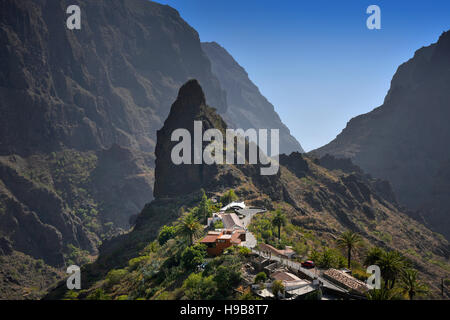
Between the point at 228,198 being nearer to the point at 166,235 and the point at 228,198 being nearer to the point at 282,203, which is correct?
the point at 166,235

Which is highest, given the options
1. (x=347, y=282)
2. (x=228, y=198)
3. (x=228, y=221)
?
(x=228, y=198)

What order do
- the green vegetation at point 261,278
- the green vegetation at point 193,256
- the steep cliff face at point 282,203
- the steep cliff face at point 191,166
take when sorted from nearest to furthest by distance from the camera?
1. the green vegetation at point 261,278
2. the green vegetation at point 193,256
3. the steep cliff face at point 282,203
4. the steep cliff face at point 191,166

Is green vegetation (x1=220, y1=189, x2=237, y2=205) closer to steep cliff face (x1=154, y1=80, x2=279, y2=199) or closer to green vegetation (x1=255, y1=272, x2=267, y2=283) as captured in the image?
steep cliff face (x1=154, y1=80, x2=279, y2=199)

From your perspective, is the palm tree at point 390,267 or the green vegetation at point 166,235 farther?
the green vegetation at point 166,235

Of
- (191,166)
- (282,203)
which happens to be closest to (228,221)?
(191,166)

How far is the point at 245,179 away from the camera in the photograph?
111 metres

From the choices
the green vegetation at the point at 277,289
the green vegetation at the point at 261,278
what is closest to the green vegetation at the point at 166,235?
the green vegetation at the point at 261,278

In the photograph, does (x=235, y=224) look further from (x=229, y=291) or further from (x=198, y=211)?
(x=229, y=291)

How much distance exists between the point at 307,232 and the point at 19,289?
120 m

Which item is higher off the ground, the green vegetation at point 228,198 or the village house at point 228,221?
the green vegetation at point 228,198

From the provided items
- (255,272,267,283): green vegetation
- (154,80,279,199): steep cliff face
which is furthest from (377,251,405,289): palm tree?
(154,80,279,199): steep cliff face

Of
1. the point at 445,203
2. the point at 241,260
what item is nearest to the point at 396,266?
the point at 241,260

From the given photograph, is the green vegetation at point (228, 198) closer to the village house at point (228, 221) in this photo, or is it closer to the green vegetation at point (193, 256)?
the village house at point (228, 221)

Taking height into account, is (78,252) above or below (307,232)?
below
